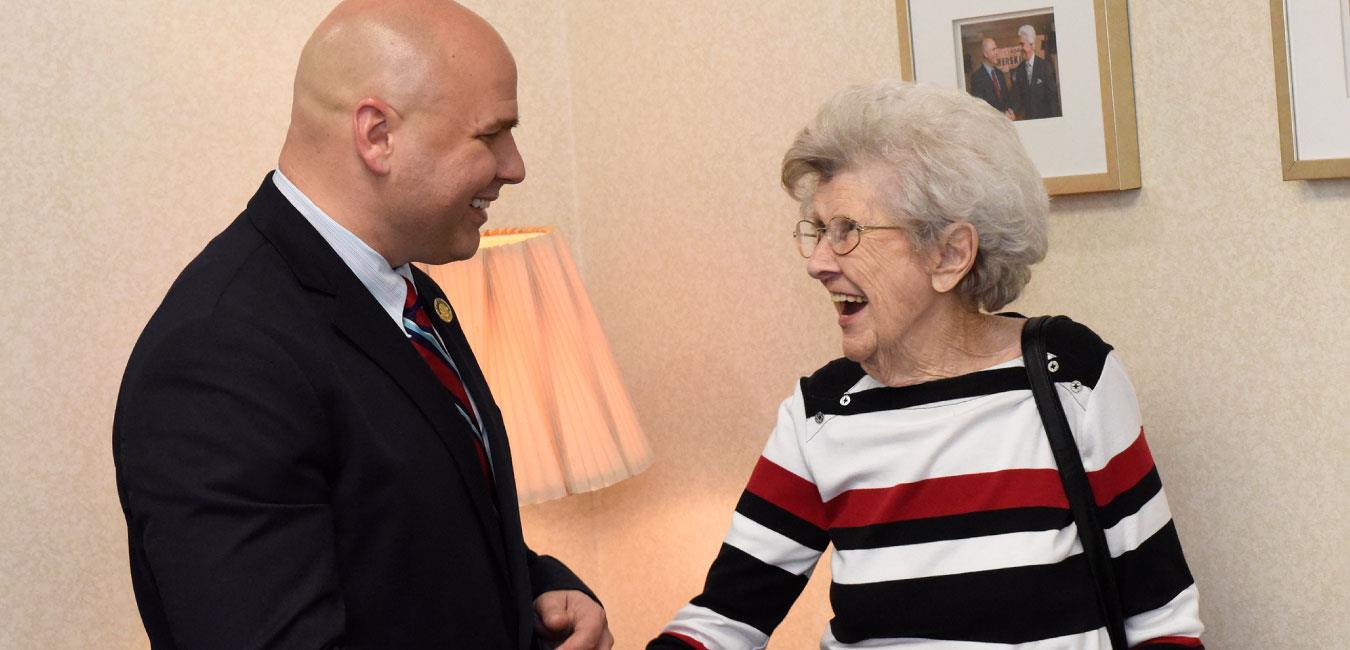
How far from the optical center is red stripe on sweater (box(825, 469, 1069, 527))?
1.67 metres

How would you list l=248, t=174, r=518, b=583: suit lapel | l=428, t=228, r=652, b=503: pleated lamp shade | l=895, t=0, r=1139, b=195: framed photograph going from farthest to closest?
1. l=428, t=228, r=652, b=503: pleated lamp shade
2. l=895, t=0, r=1139, b=195: framed photograph
3. l=248, t=174, r=518, b=583: suit lapel

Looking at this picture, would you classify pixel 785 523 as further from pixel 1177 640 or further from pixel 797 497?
pixel 1177 640

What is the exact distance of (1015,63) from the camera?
7.16ft

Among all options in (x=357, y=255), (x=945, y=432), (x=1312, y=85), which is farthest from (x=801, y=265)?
(x=357, y=255)

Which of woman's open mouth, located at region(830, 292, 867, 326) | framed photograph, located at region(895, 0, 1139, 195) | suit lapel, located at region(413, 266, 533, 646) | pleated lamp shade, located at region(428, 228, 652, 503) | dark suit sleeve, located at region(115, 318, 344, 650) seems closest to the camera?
dark suit sleeve, located at region(115, 318, 344, 650)

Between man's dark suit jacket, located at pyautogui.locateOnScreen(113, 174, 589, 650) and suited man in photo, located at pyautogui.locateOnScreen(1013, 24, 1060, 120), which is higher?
suited man in photo, located at pyautogui.locateOnScreen(1013, 24, 1060, 120)

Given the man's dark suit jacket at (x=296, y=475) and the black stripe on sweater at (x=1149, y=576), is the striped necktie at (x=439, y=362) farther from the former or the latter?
the black stripe on sweater at (x=1149, y=576)

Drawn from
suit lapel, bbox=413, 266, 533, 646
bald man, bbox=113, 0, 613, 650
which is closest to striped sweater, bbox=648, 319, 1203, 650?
suit lapel, bbox=413, 266, 533, 646

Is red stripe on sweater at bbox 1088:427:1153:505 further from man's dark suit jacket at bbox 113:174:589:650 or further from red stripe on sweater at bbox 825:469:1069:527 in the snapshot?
man's dark suit jacket at bbox 113:174:589:650

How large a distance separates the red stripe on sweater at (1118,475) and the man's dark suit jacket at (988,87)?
0.74m

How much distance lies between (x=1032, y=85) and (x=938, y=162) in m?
0.57

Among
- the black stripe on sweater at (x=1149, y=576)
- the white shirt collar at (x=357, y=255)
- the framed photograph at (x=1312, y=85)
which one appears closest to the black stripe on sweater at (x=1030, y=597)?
the black stripe on sweater at (x=1149, y=576)

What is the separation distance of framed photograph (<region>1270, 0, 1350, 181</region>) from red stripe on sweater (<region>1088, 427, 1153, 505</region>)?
1.82ft

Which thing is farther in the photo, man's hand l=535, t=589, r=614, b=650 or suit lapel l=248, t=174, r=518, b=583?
man's hand l=535, t=589, r=614, b=650
